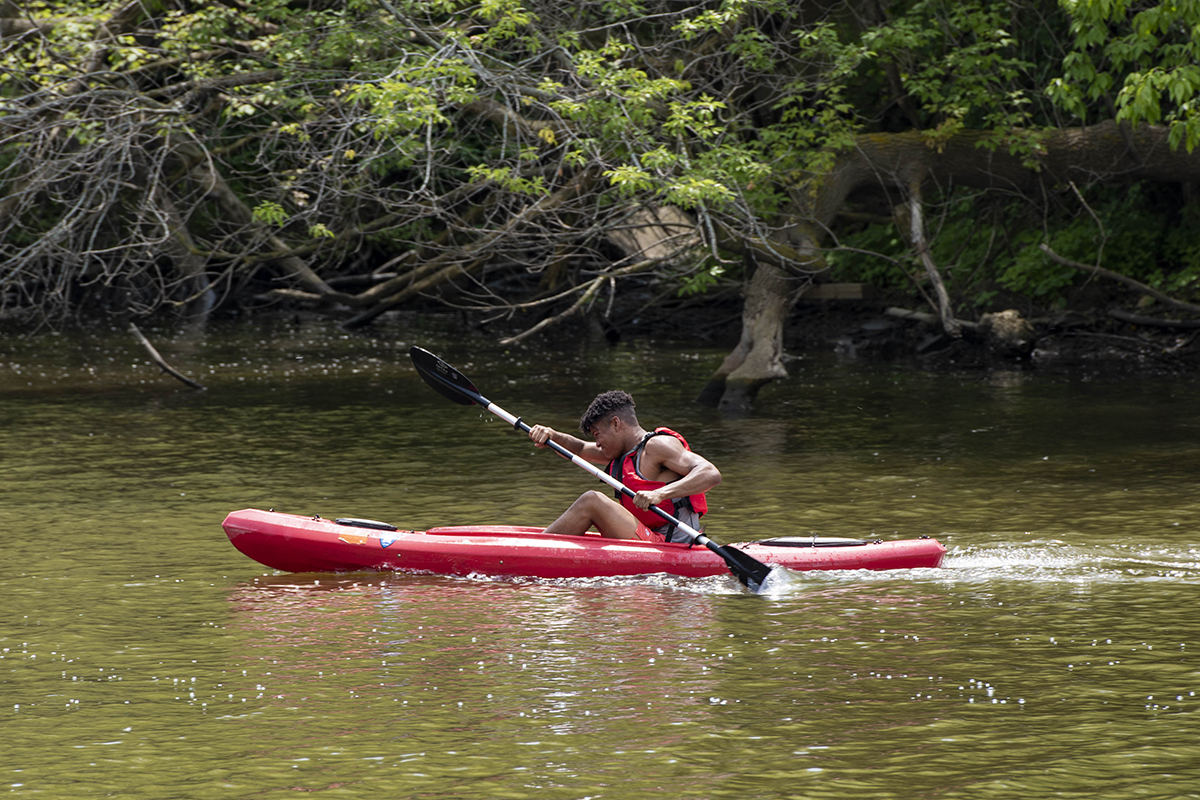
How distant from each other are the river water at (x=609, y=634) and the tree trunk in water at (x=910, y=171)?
1.59 m

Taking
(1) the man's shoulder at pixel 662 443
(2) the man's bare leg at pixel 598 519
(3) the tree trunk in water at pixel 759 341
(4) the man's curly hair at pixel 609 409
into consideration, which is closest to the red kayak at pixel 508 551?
(2) the man's bare leg at pixel 598 519

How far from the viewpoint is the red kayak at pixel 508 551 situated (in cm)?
675

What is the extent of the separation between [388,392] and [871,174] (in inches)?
214

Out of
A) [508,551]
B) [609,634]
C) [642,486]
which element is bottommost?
[609,634]

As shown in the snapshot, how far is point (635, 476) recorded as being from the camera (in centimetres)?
691

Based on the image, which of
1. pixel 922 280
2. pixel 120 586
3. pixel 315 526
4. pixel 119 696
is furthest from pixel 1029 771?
pixel 922 280

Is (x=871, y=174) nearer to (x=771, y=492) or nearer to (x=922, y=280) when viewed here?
(x=922, y=280)

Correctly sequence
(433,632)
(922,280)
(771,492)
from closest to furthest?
1. (433,632)
2. (771,492)
3. (922,280)

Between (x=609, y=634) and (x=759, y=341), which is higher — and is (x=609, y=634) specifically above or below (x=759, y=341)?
below

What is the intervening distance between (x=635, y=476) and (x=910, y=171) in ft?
25.4

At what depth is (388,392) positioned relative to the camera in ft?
49.8

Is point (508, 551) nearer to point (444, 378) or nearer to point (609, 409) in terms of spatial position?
point (609, 409)

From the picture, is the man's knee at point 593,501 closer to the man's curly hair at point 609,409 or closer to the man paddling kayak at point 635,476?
the man paddling kayak at point 635,476

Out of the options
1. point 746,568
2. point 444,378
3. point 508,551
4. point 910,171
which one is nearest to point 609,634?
point 746,568
